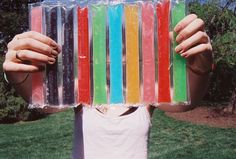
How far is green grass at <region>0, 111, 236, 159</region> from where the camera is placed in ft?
28.3

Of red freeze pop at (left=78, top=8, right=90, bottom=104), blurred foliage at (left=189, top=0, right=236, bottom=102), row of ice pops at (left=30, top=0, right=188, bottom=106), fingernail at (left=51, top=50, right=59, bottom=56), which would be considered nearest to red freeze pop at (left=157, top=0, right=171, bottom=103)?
row of ice pops at (left=30, top=0, right=188, bottom=106)

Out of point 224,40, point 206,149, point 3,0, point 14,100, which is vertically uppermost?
point 3,0

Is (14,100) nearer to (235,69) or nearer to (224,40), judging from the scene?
(224,40)

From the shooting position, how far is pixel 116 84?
4.96ft

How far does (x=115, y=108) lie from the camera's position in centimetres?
182

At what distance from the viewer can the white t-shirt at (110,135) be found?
1.78 metres

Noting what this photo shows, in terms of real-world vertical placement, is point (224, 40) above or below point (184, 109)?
above

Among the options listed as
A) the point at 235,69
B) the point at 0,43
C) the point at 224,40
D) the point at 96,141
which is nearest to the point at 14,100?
the point at 224,40

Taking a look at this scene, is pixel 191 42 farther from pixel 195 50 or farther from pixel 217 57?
pixel 217 57

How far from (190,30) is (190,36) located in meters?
0.02

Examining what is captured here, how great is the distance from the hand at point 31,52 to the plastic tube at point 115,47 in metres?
0.18

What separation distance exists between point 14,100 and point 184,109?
12.9 metres

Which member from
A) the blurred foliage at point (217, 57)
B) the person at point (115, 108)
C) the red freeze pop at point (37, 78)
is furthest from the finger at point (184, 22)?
the blurred foliage at point (217, 57)

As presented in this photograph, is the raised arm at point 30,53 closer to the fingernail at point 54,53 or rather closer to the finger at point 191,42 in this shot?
the fingernail at point 54,53
